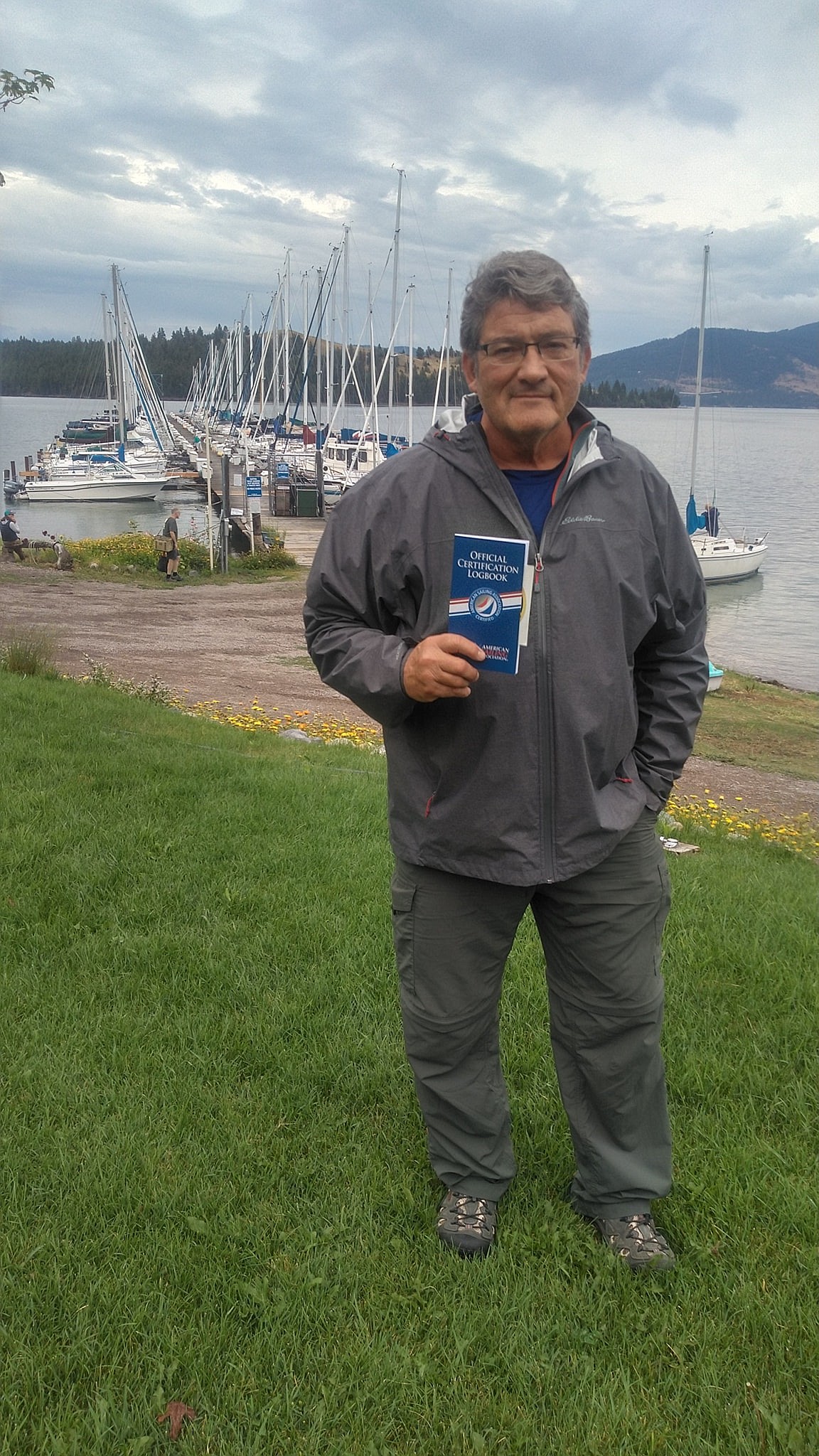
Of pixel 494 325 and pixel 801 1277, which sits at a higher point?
pixel 494 325

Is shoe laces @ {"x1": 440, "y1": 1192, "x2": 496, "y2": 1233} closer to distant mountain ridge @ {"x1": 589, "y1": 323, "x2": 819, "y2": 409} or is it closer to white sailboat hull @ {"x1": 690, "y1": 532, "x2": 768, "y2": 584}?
white sailboat hull @ {"x1": 690, "y1": 532, "x2": 768, "y2": 584}

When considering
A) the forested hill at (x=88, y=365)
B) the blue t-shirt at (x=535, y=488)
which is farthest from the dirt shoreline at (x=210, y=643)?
the forested hill at (x=88, y=365)

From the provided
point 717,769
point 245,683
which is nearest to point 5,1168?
point 717,769

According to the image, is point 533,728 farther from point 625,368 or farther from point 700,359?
point 625,368

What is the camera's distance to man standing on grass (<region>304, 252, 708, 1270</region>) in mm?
2443

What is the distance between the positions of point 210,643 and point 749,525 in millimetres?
40217

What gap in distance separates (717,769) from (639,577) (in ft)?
35.4

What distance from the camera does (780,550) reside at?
45.6 metres

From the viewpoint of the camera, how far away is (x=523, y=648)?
242 centimetres

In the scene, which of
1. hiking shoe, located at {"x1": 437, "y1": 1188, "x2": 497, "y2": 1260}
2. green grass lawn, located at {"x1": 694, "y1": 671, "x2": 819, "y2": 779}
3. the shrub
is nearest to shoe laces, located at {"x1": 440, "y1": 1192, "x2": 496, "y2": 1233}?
hiking shoe, located at {"x1": 437, "y1": 1188, "x2": 497, "y2": 1260}

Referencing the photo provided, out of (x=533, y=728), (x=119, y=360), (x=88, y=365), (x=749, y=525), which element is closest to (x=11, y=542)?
(x=533, y=728)

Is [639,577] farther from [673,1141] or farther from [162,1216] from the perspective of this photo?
[162,1216]

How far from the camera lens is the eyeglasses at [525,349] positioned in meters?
2.42

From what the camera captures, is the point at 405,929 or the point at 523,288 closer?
the point at 523,288
